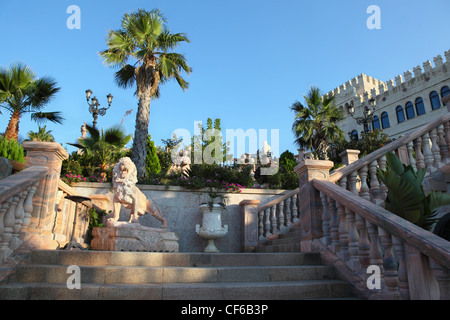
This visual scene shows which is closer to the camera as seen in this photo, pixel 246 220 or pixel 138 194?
pixel 138 194

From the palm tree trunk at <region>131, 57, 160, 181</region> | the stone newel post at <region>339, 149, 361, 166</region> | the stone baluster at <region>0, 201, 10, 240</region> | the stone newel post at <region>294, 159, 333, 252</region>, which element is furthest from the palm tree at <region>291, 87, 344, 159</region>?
the stone baluster at <region>0, 201, 10, 240</region>

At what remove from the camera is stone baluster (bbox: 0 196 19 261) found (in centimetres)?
338

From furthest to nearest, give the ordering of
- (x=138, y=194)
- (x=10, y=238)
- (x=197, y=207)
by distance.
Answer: (x=197, y=207) → (x=138, y=194) → (x=10, y=238)

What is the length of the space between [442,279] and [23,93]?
46.4 ft

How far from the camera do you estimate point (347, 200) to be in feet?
12.2

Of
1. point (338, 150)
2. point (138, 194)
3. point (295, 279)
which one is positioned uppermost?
point (338, 150)

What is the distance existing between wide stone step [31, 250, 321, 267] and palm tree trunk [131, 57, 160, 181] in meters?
6.21

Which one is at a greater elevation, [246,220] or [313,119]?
[313,119]

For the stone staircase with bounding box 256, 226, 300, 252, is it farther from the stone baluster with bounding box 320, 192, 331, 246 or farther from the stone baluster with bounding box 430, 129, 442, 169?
the stone baluster with bounding box 430, 129, 442, 169

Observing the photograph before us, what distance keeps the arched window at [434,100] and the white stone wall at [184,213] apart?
85.5 ft
